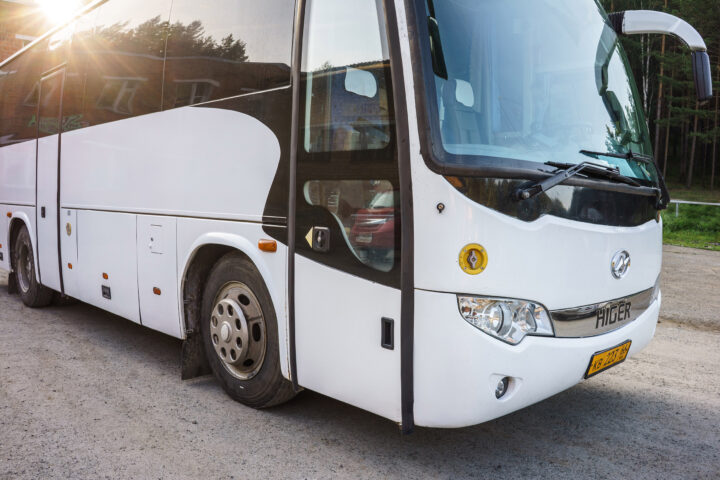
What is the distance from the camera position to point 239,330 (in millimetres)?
4156

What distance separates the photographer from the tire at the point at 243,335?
3.94 m

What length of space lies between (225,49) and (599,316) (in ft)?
9.36

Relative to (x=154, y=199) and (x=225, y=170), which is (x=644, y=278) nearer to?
(x=225, y=170)

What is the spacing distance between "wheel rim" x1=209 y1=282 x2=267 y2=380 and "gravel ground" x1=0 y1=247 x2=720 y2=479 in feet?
1.01

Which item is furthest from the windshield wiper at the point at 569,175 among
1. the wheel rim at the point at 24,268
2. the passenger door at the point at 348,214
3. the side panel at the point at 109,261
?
the wheel rim at the point at 24,268

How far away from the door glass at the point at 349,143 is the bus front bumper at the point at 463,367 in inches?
11.5

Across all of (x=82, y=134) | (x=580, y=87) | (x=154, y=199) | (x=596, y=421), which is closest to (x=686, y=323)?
(x=596, y=421)

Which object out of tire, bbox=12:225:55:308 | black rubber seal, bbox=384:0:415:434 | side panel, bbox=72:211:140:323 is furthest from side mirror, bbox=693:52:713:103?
tire, bbox=12:225:55:308

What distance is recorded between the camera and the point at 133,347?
231 inches

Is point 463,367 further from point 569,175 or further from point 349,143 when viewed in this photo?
point 349,143

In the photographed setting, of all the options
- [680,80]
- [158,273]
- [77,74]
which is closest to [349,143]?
[158,273]

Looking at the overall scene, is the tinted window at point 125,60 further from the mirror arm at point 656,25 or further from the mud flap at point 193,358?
the mirror arm at point 656,25

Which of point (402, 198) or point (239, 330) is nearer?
point (402, 198)

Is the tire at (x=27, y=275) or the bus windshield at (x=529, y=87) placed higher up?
the bus windshield at (x=529, y=87)
